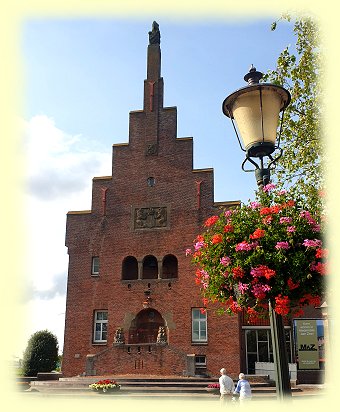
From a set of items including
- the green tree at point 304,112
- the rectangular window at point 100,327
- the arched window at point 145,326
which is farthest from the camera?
the rectangular window at point 100,327

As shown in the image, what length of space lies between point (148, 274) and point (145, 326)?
3337 mm

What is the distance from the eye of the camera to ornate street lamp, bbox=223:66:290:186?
709 centimetres

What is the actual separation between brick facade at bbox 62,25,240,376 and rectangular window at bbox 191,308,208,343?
13.1 inches

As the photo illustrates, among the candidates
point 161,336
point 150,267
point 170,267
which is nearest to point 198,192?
point 170,267

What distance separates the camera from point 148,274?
31.9 meters

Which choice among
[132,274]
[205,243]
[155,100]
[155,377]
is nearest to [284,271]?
[205,243]

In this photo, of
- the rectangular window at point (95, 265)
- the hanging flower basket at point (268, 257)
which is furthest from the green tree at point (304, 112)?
the rectangular window at point (95, 265)

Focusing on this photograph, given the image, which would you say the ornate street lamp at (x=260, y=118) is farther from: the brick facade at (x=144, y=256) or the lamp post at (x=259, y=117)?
the brick facade at (x=144, y=256)

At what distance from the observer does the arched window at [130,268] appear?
32.2 meters

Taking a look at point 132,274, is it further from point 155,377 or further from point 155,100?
point 155,100

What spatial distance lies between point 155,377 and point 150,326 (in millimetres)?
4820

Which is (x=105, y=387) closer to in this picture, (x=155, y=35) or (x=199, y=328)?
(x=199, y=328)

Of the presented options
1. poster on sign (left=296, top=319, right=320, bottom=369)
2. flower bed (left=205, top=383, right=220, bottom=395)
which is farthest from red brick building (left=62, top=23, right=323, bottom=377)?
flower bed (left=205, top=383, right=220, bottom=395)

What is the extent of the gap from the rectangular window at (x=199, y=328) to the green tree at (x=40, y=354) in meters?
10.1
